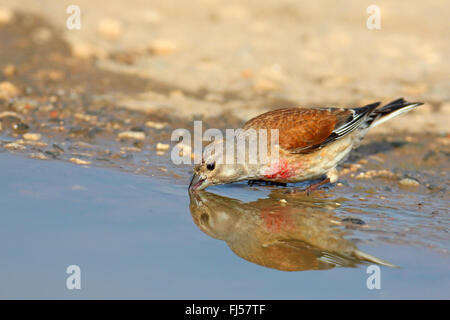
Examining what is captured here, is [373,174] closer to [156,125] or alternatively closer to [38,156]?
[156,125]

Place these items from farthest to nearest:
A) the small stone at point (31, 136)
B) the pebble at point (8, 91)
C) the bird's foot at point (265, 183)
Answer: the pebble at point (8, 91), the small stone at point (31, 136), the bird's foot at point (265, 183)

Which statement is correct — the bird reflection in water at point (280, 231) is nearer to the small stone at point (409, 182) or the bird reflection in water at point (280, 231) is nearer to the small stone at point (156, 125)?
the small stone at point (409, 182)

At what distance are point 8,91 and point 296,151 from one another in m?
3.66

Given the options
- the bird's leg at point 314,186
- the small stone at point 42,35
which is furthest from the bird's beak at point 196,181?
the small stone at point 42,35

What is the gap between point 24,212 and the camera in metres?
4.67

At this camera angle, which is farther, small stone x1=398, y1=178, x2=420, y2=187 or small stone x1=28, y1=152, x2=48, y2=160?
small stone x1=398, y1=178, x2=420, y2=187

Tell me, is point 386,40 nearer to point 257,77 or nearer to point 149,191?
point 257,77

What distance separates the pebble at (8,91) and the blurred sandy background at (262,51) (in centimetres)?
114

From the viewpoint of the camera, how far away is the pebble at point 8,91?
7.60 meters

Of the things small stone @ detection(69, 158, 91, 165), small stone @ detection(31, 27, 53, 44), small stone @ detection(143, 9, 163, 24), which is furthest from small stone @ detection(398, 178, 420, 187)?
small stone @ detection(31, 27, 53, 44)

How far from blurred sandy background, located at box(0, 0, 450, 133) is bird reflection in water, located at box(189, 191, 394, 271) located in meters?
2.42

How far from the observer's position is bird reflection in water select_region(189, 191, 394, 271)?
4.25 meters

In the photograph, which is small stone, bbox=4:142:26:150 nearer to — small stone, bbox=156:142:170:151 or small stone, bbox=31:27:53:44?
small stone, bbox=156:142:170:151
